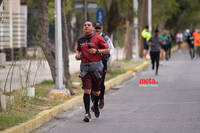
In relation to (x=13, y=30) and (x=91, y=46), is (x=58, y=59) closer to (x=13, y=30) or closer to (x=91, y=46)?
(x=91, y=46)

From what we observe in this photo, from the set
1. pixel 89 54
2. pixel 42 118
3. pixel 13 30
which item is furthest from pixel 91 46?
pixel 13 30

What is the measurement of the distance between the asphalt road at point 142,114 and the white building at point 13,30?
42.0 ft

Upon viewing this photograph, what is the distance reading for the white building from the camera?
94.6 feet

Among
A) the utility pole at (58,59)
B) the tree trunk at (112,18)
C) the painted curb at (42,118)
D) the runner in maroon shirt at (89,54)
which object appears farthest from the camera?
the tree trunk at (112,18)

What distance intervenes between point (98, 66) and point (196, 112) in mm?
2344

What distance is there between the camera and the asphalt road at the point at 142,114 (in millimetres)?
9570

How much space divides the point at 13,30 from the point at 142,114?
20.8 metres

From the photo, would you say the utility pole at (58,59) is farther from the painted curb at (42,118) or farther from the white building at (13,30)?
the white building at (13,30)

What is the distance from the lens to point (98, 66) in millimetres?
10328

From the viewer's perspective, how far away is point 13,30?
31125 millimetres

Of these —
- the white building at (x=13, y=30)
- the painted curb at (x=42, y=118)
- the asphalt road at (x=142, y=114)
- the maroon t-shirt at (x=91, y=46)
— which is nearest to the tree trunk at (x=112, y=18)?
the asphalt road at (x=142, y=114)

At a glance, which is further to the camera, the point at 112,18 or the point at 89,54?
the point at 112,18

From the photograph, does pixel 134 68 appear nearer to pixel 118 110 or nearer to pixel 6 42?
pixel 6 42

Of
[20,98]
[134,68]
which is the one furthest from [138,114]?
[134,68]
